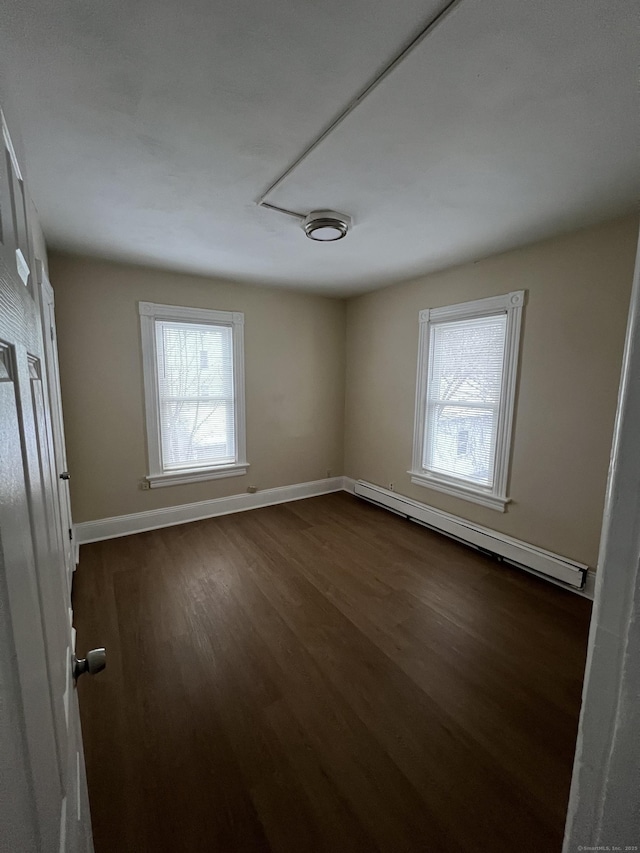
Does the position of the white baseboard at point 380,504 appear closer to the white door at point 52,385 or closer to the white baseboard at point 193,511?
the white baseboard at point 193,511

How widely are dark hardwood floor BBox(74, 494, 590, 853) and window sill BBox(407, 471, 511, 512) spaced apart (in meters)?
0.53

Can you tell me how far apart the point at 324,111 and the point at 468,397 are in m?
2.52

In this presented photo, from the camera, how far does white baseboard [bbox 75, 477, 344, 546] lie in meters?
3.30

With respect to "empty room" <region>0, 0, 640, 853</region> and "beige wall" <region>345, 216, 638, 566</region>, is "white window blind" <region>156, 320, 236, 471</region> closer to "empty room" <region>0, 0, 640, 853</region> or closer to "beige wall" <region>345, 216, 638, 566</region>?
"empty room" <region>0, 0, 640, 853</region>

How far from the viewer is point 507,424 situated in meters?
2.93

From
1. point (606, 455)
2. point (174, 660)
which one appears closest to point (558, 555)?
point (606, 455)

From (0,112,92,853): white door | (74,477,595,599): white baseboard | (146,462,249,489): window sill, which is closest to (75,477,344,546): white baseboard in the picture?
(74,477,595,599): white baseboard

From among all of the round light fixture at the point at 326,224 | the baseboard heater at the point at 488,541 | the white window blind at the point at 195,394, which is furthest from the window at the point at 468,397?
the white window blind at the point at 195,394

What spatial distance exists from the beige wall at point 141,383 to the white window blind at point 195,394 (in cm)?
21

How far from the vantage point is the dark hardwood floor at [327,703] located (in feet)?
4.09

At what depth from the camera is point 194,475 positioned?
12.4 feet

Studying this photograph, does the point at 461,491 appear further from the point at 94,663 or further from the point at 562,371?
the point at 94,663

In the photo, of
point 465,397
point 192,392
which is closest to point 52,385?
point 192,392

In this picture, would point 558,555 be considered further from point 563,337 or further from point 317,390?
point 317,390
